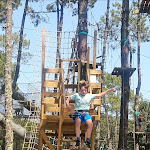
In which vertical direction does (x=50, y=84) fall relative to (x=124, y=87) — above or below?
Answer: below

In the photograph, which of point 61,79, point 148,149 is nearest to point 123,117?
point 148,149

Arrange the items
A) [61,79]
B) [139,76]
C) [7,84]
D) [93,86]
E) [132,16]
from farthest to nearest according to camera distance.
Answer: [132,16]
[139,76]
[7,84]
[93,86]
[61,79]

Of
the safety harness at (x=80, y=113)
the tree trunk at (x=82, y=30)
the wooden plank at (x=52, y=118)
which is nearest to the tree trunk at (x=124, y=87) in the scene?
the tree trunk at (x=82, y=30)

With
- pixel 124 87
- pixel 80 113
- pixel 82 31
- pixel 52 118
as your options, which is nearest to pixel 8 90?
pixel 82 31

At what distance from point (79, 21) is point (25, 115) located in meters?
11.0

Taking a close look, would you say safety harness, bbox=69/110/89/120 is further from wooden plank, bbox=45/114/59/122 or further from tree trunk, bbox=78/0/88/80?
tree trunk, bbox=78/0/88/80

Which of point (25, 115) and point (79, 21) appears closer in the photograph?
point (79, 21)

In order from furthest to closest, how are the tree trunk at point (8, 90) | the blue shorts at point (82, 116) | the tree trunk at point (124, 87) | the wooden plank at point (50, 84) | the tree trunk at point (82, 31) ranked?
the tree trunk at point (124, 87) → the tree trunk at point (82, 31) → the tree trunk at point (8, 90) → the wooden plank at point (50, 84) → the blue shorts at point (82, 116)

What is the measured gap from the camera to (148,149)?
1739cm

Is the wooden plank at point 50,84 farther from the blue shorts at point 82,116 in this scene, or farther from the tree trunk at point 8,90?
the tree trunk at point 8,90

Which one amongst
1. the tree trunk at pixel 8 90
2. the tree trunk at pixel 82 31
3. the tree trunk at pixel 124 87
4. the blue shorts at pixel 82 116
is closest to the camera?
the blue shorts at pixel 82 116

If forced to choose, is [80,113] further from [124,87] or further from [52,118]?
[124,87]

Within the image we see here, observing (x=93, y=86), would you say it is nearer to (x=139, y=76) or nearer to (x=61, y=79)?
(x=61, y=79)

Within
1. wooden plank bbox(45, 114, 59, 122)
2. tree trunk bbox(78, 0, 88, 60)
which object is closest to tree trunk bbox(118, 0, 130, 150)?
tree trunk bbox(78, 0, 88, 60)
